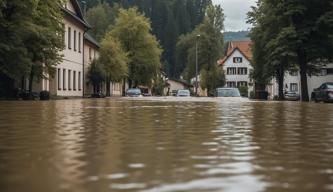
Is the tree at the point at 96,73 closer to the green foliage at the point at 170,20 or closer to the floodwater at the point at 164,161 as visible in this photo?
the floodwater at the point at 164,161

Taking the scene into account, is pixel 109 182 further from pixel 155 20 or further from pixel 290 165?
pixel 155 20

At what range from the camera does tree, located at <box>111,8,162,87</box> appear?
82188 millimetres

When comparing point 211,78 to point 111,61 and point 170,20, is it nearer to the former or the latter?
point 111,61

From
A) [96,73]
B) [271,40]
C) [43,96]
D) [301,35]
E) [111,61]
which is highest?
[301,35]

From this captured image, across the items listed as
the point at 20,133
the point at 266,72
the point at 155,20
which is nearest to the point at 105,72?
the point at 266,72

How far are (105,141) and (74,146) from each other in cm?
75

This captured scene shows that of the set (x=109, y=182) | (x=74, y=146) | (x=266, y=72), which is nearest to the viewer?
(x=109, y=182)

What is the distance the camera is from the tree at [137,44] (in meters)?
82.2

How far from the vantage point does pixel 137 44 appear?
8262 cm

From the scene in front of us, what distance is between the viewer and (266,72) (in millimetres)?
55188

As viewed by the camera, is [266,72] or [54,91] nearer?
[54,91]

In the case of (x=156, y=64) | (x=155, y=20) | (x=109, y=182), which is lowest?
(x=109, y=182)

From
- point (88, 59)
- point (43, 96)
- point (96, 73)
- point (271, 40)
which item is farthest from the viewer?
point (88, 59)

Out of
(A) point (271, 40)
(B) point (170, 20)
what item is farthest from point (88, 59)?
(B) point (170, 20)
